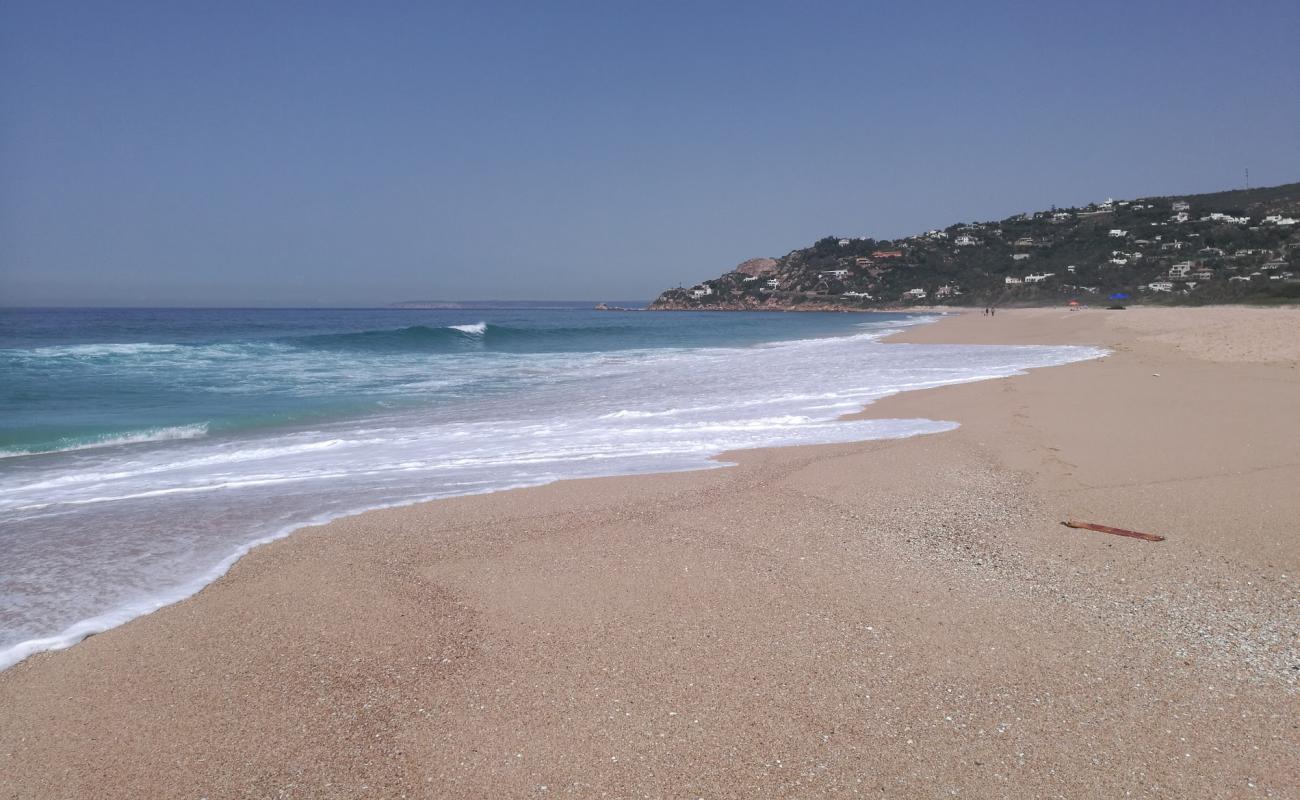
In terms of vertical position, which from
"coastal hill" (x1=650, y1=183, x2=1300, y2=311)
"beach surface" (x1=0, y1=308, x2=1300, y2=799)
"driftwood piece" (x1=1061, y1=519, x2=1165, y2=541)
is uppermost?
"coastal hill" (x1=650, y1=183, x2=1300, y2=311)

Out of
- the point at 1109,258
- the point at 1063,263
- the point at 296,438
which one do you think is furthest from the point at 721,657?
the point at 1063,263

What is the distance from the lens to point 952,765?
2270 millimetres

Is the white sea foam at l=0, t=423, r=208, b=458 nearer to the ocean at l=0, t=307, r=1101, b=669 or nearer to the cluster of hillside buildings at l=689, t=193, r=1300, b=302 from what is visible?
the ocean at l=0, t=307, r=1101, b=669

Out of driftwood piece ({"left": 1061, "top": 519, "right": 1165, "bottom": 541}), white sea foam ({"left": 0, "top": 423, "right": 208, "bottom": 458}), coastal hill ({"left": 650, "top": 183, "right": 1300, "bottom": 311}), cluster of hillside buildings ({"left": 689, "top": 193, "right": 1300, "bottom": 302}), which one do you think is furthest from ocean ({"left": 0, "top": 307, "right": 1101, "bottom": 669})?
cluster of hillside buildings ({"left": 689, "top": 193, "right": 1300, "bottom": 302})

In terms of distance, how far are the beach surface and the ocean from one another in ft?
2.35

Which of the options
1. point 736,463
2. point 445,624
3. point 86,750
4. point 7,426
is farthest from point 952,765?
point 7,426

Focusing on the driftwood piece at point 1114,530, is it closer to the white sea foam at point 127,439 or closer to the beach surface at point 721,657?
the beach surface at point 721,657

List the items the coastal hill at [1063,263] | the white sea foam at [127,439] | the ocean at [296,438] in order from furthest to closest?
the coastal hill at [1063,263]
the white sea foam at [127,439]
the ocean at [296,438]

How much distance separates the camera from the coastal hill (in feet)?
Result: 190

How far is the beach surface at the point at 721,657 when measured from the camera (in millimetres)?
2318

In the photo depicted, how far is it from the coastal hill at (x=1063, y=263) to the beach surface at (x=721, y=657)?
148 feet

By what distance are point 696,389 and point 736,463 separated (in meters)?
7.09

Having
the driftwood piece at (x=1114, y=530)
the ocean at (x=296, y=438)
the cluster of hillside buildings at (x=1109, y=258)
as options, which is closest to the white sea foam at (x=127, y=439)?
the ocean at (x=296, y=438)

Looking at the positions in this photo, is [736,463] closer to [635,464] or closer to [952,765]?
[635,464]
